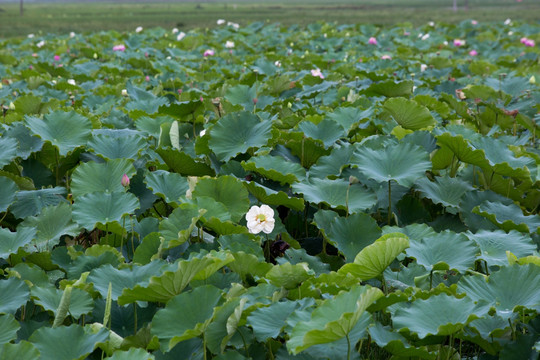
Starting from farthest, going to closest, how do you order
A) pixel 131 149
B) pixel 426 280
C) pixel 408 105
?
pixel 408 105 → pixel 131 149 → pixel 426 280

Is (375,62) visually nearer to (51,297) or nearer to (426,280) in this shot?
(426,280)

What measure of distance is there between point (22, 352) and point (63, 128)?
124cm

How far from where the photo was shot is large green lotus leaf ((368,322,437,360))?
1240 millimetres

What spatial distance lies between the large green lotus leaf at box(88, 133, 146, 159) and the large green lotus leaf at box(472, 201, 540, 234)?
46.9 inches

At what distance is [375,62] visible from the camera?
502 centimetres

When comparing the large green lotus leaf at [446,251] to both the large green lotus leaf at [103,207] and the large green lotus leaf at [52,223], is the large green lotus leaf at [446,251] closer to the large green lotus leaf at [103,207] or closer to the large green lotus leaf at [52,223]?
the large green lotus leaf at [103,207]

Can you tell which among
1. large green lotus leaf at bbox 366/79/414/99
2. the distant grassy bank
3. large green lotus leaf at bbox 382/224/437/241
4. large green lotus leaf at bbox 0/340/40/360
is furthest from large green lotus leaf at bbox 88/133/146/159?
the distant grassy bank

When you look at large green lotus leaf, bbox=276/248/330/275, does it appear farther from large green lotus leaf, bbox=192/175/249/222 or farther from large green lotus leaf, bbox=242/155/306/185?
large green lotus leaf, bbox=242/155/306/185

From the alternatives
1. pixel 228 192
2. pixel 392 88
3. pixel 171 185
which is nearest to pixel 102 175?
pixel 171 185

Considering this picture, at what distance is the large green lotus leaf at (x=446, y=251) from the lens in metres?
1.56

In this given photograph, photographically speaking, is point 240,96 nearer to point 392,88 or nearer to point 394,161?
point 392,88

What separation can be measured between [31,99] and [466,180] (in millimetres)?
2060

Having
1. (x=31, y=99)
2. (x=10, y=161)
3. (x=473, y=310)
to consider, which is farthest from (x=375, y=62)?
(x=473, y=310)

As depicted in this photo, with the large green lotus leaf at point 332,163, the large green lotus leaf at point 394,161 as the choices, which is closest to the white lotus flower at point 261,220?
the large green lotus leaf at point 394,161
